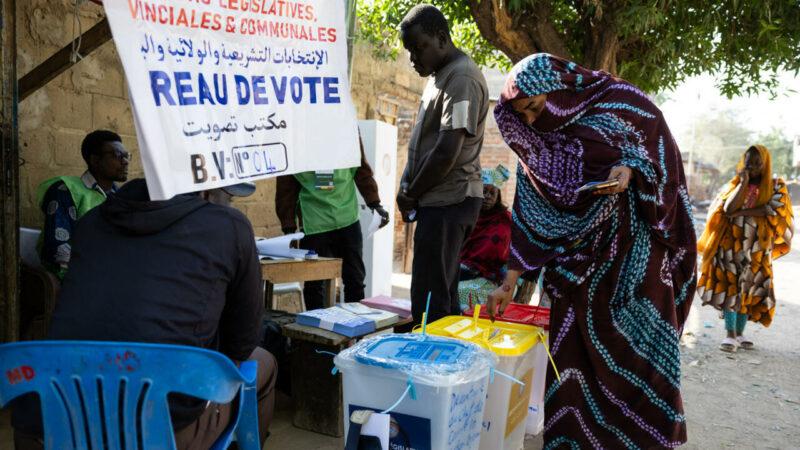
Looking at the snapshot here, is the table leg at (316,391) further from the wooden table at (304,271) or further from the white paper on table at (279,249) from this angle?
the white paper on table at (279,249)

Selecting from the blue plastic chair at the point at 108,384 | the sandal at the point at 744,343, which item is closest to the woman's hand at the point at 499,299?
the blue plastic chair at the point at 108,384

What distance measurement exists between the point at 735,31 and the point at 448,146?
3303 millimetres

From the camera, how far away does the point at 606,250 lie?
234cm

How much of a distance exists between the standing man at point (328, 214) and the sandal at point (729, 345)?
331 cm

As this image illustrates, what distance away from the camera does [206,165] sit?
1999 millimetres

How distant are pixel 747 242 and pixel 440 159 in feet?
11.8

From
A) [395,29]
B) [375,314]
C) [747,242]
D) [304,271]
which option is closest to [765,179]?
[747,242]

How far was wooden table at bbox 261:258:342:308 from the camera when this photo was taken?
11.2ft

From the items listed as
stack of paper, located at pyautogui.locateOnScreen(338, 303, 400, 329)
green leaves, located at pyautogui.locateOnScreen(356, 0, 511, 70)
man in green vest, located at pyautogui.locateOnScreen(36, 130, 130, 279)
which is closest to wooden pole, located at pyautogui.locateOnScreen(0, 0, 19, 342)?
man in green vest, located at pyautogui.locateOnScreen(36, 130, 130, 279)

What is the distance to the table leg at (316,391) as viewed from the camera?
2.95 m

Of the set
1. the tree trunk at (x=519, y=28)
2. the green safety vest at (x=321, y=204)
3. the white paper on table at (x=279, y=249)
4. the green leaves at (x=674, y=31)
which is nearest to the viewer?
the white paper on table at (x=279, y=249)

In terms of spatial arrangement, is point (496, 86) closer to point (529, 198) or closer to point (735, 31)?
point (735, 31)

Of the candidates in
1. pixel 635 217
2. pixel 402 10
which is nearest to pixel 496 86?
pixel 402 10

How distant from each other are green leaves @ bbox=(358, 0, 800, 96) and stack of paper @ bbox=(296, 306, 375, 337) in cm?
269
